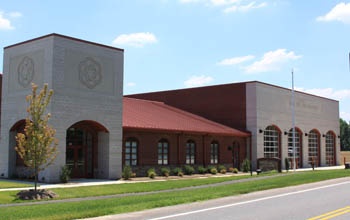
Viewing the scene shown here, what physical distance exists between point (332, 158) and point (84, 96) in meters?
37.1

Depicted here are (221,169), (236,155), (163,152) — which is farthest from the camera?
(236,155)

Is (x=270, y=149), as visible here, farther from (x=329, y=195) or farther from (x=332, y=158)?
(x=329, y=195)

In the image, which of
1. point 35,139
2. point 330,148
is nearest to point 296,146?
point 330,148

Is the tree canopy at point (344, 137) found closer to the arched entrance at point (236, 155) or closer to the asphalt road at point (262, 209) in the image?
the arched entrance at point (236, 155)

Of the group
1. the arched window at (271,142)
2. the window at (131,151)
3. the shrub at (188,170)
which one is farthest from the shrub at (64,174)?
the arched window at (271,142)

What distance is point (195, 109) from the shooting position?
142ft

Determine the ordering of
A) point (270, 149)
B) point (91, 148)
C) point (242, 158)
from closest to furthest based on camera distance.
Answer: point (91, 148)
point (242, 158)
point (270, 149)

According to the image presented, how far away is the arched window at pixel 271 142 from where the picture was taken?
41125mm

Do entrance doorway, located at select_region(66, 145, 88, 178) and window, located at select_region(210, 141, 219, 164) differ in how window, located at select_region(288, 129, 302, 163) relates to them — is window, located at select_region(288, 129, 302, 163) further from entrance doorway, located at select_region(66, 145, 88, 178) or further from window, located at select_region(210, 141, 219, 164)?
entrance doorway, located at select_region(66, 145, 88, 178)

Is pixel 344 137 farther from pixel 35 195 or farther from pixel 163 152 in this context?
pixel 35 195

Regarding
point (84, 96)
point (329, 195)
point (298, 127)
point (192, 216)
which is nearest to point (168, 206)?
point (192, 216)

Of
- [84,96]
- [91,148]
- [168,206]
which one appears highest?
[84,96]

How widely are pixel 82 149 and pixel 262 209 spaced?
1585 centimetres

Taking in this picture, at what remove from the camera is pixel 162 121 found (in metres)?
32.4
